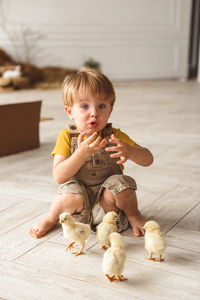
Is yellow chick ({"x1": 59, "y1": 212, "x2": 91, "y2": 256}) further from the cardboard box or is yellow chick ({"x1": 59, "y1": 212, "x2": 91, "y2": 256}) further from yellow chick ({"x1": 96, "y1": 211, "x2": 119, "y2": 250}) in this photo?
the cardboard box

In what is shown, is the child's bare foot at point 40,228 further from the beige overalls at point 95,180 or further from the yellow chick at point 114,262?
the yellow chick at point 114,262

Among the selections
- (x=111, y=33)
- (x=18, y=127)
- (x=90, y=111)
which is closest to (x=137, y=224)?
(x=90, y=111)

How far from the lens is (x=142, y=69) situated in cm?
797

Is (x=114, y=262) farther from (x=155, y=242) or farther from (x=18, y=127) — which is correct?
(x=18, y=127)

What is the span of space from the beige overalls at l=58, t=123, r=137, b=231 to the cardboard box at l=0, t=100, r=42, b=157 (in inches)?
44.1

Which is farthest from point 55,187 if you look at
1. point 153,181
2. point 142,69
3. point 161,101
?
point 142,69

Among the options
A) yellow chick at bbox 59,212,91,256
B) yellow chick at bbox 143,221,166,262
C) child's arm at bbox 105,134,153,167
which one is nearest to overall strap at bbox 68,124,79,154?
child's arm at bbox 105,134,153,167

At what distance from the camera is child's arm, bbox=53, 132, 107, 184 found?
113 centimetres

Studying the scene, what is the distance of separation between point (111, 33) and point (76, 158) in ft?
22.3

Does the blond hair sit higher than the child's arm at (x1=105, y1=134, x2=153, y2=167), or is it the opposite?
the blond hair

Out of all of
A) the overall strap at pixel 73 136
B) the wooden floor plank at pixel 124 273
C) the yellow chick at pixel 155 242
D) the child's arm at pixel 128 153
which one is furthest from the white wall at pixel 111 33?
the yellow chick at pixel 155 242

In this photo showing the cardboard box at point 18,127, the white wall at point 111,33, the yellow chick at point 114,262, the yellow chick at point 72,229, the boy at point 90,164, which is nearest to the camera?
the yellow chick at point 114,262

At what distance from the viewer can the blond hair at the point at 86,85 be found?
1.22 meters

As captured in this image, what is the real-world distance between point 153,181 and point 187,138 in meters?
1.01
